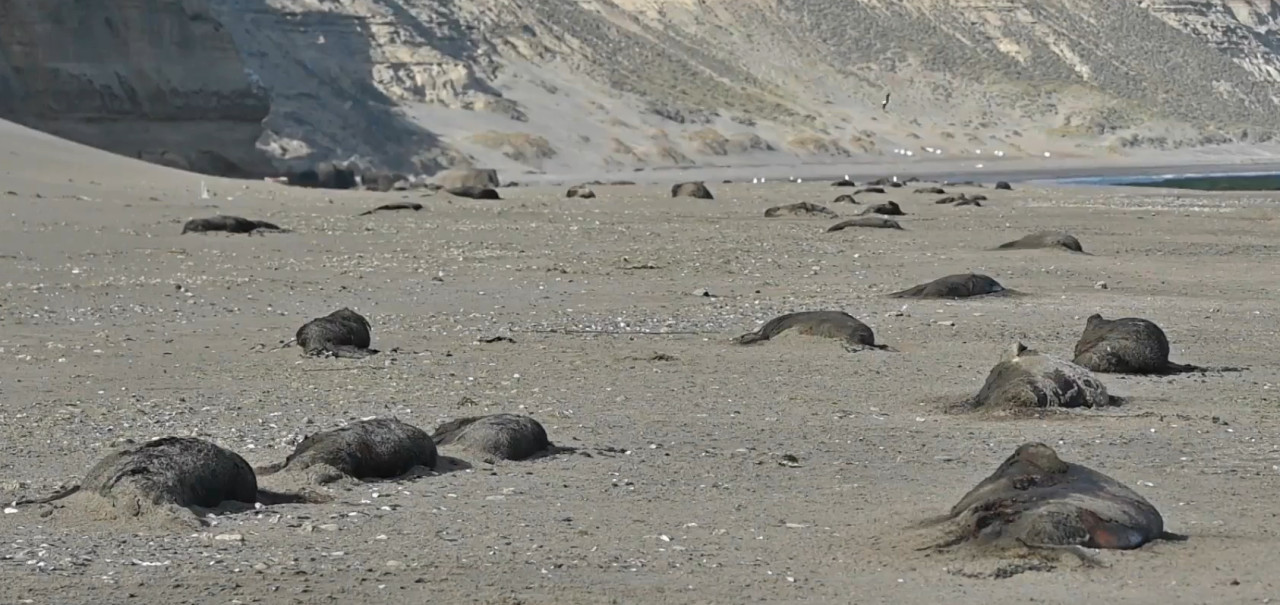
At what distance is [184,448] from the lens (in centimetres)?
666

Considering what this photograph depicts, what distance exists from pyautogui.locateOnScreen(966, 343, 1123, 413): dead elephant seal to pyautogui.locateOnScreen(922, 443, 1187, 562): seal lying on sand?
9.39ft

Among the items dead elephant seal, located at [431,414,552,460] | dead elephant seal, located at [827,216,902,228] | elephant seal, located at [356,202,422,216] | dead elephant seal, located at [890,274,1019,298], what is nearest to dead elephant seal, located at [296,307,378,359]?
dead elephant seal, located at [431,414,552,460]

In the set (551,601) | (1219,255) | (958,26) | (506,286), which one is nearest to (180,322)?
(506,286)

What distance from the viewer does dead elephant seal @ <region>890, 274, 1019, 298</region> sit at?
15.0m

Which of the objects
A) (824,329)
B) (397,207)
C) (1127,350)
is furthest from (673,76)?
(1127,350)

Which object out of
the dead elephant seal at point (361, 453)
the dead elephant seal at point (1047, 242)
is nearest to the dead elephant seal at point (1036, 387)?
the dead elephant seal at point (361, 453)

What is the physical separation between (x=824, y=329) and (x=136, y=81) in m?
32.6

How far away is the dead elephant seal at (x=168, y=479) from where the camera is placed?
6555 millimetres

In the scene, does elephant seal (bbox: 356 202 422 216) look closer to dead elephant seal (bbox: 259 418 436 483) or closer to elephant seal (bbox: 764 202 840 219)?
elephant seal (bbox: 764 202 840 219)

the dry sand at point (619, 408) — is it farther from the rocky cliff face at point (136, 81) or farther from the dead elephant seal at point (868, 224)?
the rocky cliff face at point (136, 81)

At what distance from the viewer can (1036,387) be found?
921 centimetres

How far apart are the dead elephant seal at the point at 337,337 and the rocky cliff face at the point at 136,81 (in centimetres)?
2785

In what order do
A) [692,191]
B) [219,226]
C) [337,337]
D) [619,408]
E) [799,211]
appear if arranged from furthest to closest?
[692,191] → [799,211] → [219,226] → [337,337] → [619,408]

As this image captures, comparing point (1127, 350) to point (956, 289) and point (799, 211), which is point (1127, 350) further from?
point (799, 211)
